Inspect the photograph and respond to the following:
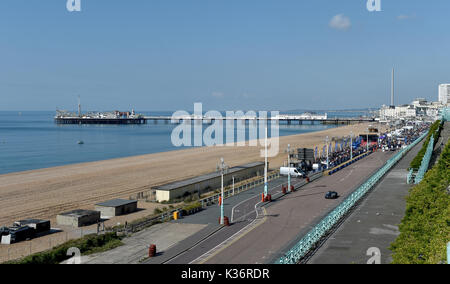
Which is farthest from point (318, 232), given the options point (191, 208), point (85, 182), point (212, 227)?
point (85, 182)

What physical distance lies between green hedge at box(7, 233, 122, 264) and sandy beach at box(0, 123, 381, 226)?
12926 millimetres

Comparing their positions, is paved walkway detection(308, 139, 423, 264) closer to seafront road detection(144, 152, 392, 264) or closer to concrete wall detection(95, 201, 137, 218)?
seafront road detection(144, 152, 392, 264)

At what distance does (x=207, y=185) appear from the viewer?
4809 cm

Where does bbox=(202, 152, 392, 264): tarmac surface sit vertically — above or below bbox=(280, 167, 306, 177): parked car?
below

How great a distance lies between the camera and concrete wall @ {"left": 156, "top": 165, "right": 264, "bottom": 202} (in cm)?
4325

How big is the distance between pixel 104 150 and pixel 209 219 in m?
87.3

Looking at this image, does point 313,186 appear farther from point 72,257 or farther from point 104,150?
point 104,150

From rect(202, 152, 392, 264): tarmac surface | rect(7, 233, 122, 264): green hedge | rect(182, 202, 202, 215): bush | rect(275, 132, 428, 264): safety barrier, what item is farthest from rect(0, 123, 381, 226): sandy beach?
rect(275, 132, 428, 264): safety barrier

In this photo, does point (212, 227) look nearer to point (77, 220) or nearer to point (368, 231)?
point (368, 231)

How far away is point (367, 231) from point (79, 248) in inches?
720

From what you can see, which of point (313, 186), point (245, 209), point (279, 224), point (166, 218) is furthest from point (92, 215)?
point (313, 186)

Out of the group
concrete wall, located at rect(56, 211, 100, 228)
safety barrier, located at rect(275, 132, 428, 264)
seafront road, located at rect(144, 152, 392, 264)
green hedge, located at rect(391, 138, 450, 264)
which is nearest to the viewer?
green hedge, located at rect(391, 138, 450, 264)
